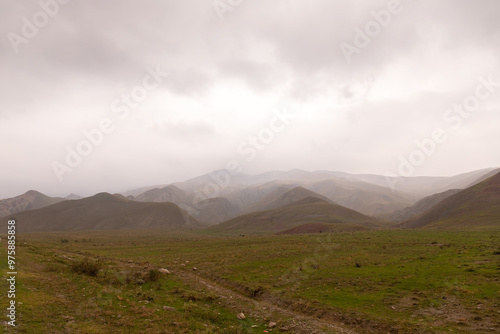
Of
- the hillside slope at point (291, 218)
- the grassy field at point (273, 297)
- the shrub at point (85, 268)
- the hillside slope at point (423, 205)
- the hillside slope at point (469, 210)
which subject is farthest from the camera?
the hillside slope at point (423, 205)

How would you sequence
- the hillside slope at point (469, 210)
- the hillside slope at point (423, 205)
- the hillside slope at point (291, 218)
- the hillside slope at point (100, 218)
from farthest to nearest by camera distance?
the hillside slope at point (100, 218)
the hillside slope at point (423, 205)
the hillside slope at point (291, 218)
the hillside slope at point (469, 210)

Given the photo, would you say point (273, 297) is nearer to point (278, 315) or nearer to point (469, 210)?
point (278, 315)

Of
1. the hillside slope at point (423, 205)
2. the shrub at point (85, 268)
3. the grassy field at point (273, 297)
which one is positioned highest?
the shrub at point (85, 268)

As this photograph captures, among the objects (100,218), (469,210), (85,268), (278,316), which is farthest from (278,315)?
(100,218)

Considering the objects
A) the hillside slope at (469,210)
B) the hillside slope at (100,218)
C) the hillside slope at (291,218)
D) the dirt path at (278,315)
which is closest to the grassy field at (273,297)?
the dirt path at (278,315)

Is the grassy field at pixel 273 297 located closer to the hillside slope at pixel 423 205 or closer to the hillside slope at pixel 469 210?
the hillside slope at pixel 469 210

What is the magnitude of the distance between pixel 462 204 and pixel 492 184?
14.8 m

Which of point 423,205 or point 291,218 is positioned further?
point 423,205

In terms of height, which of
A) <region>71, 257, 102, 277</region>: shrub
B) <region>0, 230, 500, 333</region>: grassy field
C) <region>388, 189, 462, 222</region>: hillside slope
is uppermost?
<region>71, 257, 102, 277</region>: shrub

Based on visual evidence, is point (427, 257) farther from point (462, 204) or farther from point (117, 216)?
point (117, 216)

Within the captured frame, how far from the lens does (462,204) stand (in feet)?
330

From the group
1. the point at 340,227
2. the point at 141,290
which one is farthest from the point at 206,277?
the point at 340,227

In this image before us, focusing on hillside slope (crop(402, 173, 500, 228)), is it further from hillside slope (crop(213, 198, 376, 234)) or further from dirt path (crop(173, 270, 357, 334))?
dirt path (crop(173, 270, 357, 334))

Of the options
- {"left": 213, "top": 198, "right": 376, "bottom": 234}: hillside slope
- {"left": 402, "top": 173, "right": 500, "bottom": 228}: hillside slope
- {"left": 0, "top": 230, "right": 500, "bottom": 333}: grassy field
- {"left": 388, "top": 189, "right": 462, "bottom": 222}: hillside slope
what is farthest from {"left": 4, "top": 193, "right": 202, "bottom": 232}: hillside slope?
{"left": 0, "top": 230, "right": 500, "bottom": 333}: grassy field
